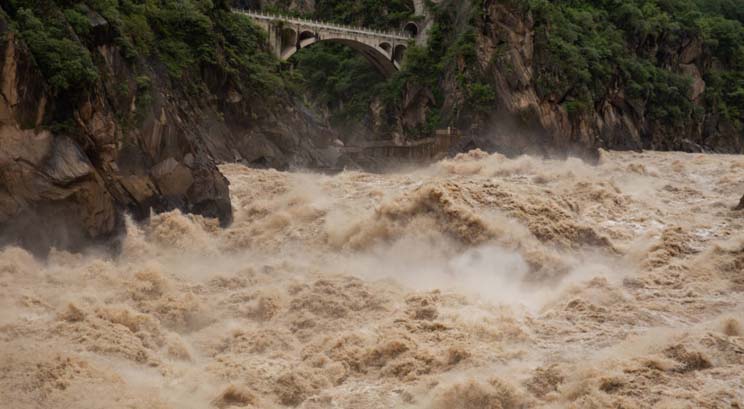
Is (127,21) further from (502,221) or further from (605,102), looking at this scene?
(605,102)

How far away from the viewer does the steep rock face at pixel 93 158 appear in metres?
18.8

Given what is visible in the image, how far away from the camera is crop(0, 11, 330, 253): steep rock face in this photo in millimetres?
18797

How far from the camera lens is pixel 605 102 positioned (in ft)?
166

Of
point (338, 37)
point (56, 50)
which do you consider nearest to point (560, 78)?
point (338, 37)

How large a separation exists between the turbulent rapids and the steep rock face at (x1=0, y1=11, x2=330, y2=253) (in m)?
0.76

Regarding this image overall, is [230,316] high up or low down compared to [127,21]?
down

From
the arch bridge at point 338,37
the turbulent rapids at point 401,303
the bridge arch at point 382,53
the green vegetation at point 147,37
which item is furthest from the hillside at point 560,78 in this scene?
the turbulent rapids at point 401,303

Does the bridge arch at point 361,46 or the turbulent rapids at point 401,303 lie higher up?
the bridge arch at point 361,46

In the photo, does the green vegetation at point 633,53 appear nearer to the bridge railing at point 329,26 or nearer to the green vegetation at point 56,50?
the bridge railing at point 329,26

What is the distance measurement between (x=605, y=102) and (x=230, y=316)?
3910 cm

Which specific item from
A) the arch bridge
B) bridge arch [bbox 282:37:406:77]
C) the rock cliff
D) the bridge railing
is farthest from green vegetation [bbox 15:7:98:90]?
bridge arch [bbox 282:37:406:77]

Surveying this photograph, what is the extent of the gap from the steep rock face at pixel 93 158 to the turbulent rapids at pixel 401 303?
0.76 meters

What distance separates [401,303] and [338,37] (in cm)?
3578

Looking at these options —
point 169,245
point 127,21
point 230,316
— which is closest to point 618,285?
point 230,316
